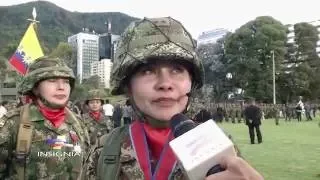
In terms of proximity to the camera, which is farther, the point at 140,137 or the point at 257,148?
the point at 257,148

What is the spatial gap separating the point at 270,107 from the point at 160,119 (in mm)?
40706

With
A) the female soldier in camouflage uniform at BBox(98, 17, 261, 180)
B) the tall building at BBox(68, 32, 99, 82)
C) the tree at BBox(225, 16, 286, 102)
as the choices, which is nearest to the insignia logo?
the female soldier in camouflage uniform at BBox(98, 17, 261, 180)

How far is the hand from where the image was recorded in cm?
105

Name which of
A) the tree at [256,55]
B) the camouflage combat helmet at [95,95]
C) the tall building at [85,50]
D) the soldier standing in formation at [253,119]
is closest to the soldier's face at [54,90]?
the camouflage combat helmet at [95,95]

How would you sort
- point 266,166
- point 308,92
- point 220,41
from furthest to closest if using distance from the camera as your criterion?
point 220,41 < point 308,92 < point 266,166

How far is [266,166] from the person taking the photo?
9.84 metres

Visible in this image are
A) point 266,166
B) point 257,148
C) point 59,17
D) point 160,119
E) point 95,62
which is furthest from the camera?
point 59,17

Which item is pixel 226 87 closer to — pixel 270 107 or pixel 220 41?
pixel 220 41

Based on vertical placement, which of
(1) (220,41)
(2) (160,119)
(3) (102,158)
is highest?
(1) (220,41)

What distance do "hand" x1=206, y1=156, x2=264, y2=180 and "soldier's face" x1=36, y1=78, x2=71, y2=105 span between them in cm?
294

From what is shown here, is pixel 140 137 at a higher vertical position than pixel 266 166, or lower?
higher

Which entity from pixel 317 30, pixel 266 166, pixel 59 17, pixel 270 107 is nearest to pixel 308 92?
pixel 317 30

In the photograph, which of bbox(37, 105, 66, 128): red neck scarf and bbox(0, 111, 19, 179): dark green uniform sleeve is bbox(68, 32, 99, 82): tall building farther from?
bbox(0, 111, 19, 179): dark green uniform sleeve

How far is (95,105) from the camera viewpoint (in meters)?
8.08
